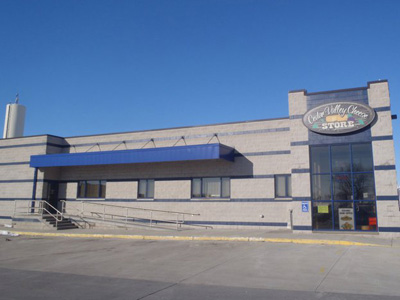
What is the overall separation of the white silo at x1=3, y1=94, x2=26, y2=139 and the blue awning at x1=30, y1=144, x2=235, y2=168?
14.9 m

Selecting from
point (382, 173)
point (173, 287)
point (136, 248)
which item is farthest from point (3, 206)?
point (382, 173)

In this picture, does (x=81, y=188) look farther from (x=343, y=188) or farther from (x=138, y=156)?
(x=343, y=188)

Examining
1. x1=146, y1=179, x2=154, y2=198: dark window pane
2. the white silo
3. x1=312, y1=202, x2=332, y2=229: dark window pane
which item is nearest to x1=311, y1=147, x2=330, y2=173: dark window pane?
x1=312, y1=202, x2=332, y2=229: dark window pane

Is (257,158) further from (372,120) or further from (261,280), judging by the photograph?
(261,280)

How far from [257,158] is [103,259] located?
1172 cm

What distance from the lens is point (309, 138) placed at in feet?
61.5

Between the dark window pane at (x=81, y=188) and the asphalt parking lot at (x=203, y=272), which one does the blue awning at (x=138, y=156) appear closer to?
the dark window pane at (x=81, y=188)

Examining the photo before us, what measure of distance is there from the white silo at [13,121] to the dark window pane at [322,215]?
3190 cm

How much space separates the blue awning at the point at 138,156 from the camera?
20.7 metres

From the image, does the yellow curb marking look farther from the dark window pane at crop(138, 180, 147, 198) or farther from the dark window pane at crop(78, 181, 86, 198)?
the dark window pane at crop(78, 181, 86, 198)

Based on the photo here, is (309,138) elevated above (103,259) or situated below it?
above

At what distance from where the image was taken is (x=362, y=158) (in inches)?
703

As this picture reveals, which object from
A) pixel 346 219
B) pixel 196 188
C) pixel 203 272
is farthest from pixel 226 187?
pixel 203 272

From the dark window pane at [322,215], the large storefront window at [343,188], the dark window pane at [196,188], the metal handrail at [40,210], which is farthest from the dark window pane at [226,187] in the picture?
the metal handrail at [40,210]
